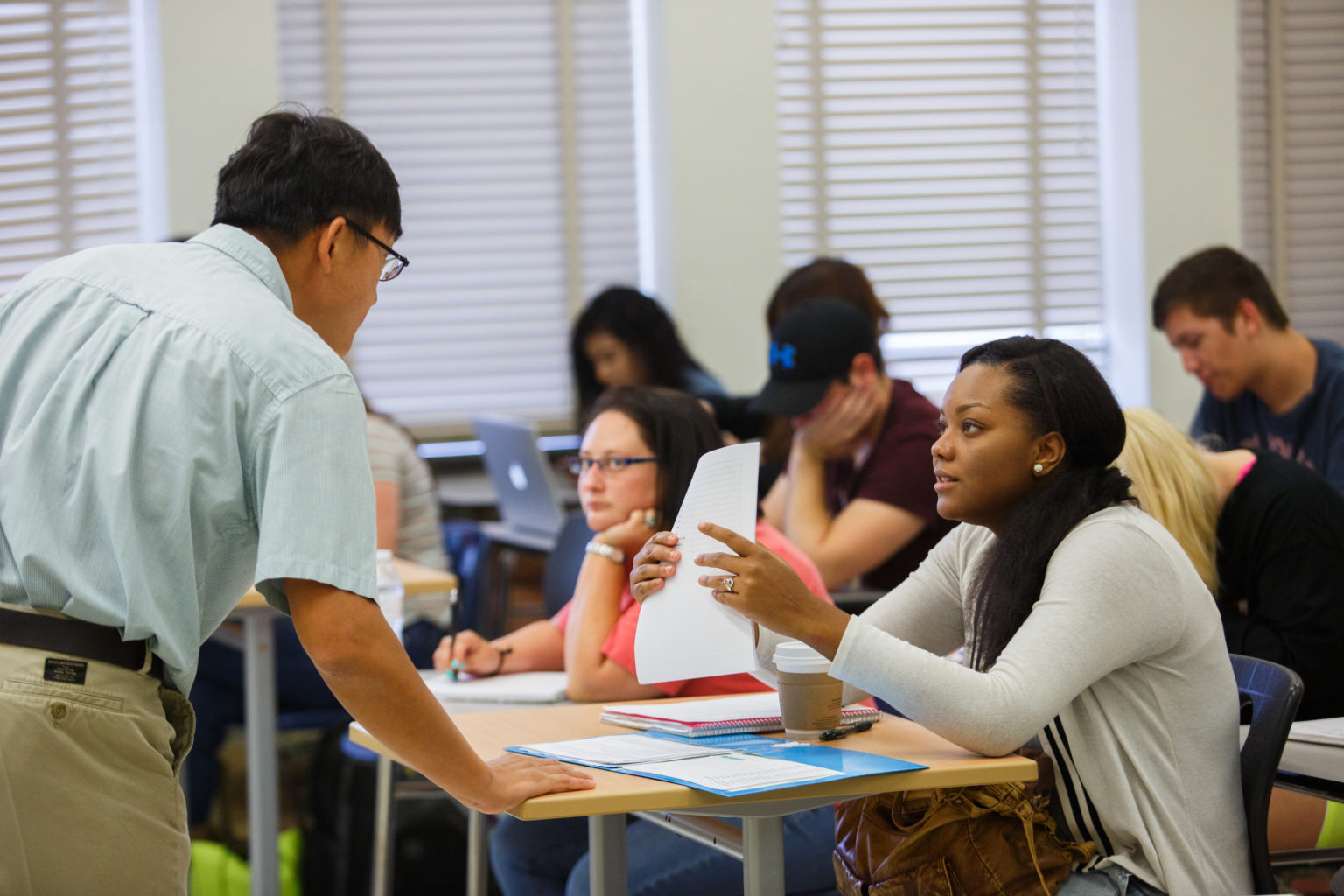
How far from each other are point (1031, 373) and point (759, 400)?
4.74 ft

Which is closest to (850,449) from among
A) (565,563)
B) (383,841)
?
(565,563)

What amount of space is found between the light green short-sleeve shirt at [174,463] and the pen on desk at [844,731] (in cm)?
65

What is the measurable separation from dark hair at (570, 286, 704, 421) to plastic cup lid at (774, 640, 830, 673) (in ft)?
8.19

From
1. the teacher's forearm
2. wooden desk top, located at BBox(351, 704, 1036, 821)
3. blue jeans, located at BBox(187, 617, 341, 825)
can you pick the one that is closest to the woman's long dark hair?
wooden desk top, located at BBox(351, 704, 1036, 821)

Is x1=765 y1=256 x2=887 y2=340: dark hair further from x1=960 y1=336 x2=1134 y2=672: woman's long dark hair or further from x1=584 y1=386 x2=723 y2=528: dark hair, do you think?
x1=960 y1=336 x2=1134 y2=672: woman's long dark hair

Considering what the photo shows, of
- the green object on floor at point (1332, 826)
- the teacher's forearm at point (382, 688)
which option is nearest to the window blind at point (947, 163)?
the green object on floor at point (1332, 826)

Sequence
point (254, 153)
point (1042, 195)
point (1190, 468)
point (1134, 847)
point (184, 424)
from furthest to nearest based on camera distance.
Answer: point (1042, 195) → point (1190, 468) → point (1134, 847) → point (254, 153) → point (184, 424)

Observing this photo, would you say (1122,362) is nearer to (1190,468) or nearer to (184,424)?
(1190,468)

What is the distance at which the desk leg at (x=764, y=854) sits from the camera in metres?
1.52

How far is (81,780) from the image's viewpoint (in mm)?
1268

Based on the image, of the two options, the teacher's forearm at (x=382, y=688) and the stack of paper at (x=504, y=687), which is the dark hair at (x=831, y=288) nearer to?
the stack of paper at (x=504, y=687)

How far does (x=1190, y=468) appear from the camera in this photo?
87.1 inches

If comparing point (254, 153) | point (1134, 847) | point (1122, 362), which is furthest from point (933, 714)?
point (1122, 362)

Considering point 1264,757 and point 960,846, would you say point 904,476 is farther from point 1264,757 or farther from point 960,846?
point 960,846
